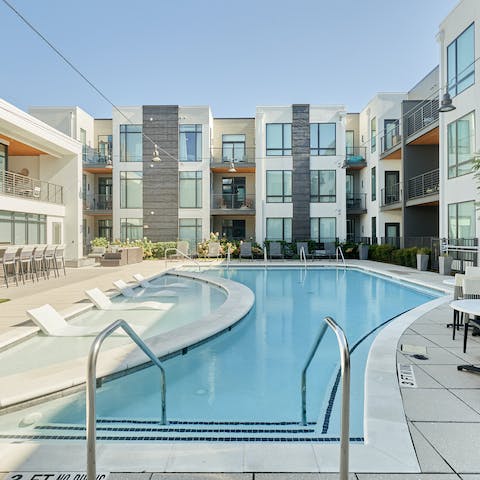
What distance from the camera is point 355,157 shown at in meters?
24.3

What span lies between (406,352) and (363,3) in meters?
12.4

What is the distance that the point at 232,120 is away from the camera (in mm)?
26234

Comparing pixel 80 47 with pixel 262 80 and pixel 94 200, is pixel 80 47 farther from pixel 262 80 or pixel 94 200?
pixel 94 200

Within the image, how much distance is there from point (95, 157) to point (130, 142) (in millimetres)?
2763

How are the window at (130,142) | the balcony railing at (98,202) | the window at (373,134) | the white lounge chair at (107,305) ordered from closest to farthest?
the white lounge chair at (107,305) < the window at (373,134) < the window at (130,142) < the balcony railing at (98,202)

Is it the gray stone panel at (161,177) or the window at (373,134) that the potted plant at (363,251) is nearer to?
the window at (373,134)

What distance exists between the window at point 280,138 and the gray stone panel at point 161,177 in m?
5.90

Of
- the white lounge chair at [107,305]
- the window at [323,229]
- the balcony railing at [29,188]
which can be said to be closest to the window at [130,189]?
the balcony railing at [29,188]

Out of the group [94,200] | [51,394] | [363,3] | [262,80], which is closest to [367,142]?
[262,80]

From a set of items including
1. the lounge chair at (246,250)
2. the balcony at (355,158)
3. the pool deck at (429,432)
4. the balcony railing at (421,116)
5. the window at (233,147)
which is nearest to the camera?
the pool deck at (429,432)

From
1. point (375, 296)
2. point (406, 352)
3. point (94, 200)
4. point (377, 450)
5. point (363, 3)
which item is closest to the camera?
point (377, 450)

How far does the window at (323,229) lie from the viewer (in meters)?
24.1

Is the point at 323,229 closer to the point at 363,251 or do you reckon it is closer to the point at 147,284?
the point at 363,251

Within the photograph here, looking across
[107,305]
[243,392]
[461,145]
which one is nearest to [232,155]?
[461,145]
